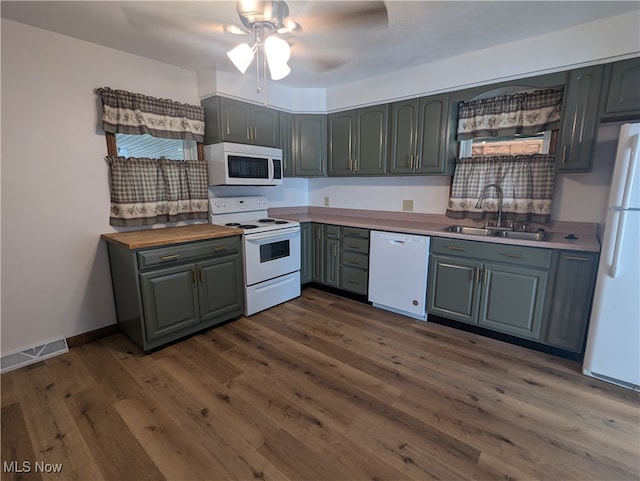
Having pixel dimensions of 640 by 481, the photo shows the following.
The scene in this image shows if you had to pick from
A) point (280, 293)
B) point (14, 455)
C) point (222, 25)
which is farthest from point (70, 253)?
point (222, 25)

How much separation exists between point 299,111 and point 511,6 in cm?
230

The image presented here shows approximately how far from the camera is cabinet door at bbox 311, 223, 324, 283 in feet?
11.7

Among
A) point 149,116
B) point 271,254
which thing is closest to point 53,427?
point 271,254

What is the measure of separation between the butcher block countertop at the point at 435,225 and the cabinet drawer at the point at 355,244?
16 cm

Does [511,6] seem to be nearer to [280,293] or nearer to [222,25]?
[222,25]

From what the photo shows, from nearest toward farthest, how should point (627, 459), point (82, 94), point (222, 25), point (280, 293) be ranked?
1. point (627, 459)
2. point (222, 25)
3. point (82, 94)
4. point (280, 293)

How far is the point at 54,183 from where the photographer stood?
2320 millimetres

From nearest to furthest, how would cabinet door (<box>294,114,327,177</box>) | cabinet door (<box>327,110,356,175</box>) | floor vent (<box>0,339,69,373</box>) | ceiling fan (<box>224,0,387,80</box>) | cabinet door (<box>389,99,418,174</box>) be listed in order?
ceiling fan (<box>224,0,387,80</box>) → floor vent (<box>0,339,69,373</box>) → cabinet door (<box>389,99,418,174</box>) → cabinet door (<box>327,110,356,175</box>) → cabinet door (<box>294,114,327,177</box>)

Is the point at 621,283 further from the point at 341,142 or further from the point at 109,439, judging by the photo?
the point at 109,439

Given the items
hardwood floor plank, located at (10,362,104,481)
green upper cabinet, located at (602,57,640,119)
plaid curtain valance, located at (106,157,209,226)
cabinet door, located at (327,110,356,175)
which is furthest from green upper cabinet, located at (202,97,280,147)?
green upper cabinet, located at (602,57,640,119)

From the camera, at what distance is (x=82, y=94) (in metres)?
2.38

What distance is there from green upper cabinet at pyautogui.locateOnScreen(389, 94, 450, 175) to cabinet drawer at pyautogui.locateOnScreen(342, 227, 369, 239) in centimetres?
71

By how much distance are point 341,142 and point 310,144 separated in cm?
39

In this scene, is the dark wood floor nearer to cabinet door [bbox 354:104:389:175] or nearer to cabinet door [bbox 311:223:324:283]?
cabinet door [bbox 311:223:324:283]
